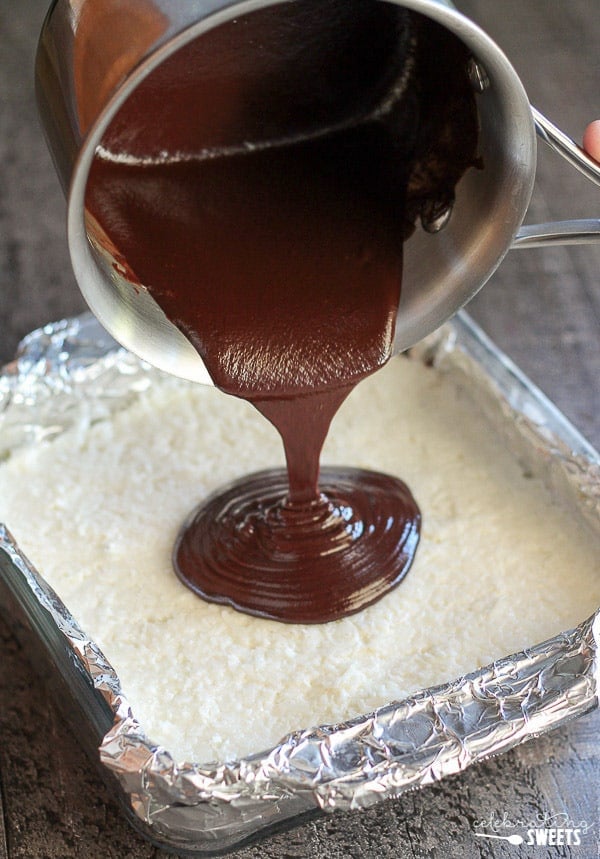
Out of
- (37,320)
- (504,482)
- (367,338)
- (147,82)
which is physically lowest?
(37,320)

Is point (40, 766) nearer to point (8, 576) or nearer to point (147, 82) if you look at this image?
point (8, 576)

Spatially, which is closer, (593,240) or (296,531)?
(593,240)

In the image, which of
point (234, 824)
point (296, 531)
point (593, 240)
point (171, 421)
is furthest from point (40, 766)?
point (593, 240)

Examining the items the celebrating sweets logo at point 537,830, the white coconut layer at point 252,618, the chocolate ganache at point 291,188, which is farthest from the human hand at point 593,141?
the celebrating sweets logo at point 537,830

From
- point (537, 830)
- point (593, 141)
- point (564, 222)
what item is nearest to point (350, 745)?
point (537, 830)

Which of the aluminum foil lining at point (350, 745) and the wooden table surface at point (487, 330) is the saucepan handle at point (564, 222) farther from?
the wooden table surface at point (487, 330)

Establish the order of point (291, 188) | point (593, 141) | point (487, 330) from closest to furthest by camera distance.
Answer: point (593, 141), point (291, 188), point (487, 330)

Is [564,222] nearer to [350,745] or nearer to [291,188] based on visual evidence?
[291,188]
